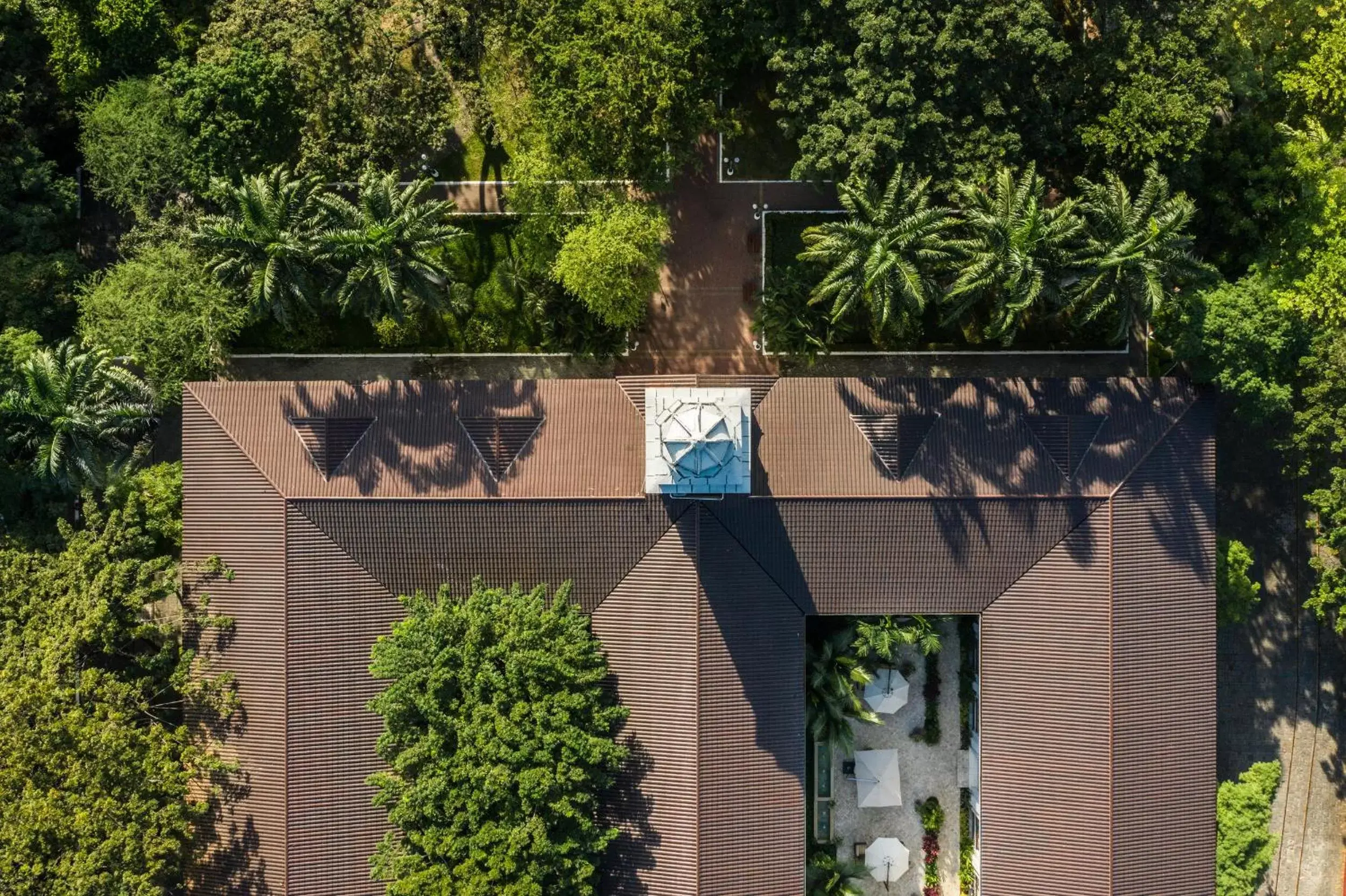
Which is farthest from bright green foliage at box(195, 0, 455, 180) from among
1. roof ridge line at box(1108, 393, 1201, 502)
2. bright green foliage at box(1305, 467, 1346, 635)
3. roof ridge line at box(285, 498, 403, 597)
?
bright green foliage at box(1305, 467, 1346, 635)

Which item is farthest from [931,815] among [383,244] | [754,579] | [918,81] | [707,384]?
[383,244]

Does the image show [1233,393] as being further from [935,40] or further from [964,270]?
[935,40]

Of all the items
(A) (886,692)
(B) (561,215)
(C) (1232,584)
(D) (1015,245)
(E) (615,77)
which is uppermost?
(E) (615,77)

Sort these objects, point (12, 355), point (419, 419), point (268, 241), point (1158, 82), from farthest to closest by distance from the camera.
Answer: point (419, 419), point (12, 355), point (1158, 82), point (268, 241)

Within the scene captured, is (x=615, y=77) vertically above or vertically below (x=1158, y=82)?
above

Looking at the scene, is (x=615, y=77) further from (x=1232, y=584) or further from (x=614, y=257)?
(x=1232, y=584)

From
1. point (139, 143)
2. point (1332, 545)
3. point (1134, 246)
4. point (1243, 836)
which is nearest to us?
point (1134, 246)

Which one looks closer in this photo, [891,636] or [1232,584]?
[891,636]
